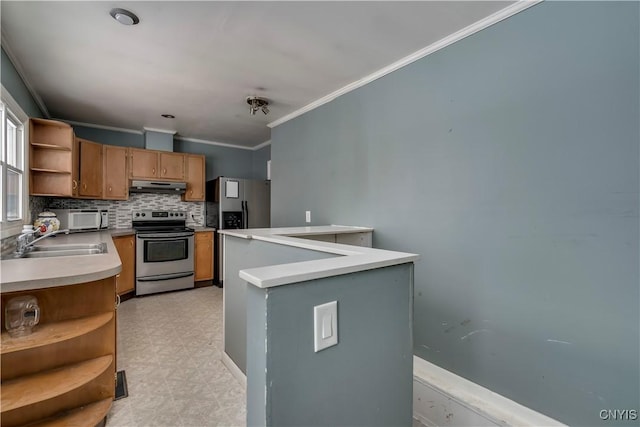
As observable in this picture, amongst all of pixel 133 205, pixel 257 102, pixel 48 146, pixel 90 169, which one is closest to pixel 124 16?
pixel 257 102

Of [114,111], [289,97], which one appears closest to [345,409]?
[289,97]

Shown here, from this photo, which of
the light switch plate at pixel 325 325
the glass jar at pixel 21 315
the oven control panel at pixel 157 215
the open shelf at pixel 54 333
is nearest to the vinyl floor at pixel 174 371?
the open shelf at pixel 54 333

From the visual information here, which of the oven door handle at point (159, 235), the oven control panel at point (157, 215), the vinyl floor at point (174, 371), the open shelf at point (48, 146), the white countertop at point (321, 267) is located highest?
the open shelf at point (48, 146)

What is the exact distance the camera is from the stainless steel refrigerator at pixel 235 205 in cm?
465

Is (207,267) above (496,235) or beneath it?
beneath

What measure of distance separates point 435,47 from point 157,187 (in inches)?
159

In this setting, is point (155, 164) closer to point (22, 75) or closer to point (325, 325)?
point (22, 75)

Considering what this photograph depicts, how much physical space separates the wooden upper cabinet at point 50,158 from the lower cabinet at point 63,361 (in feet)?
7.26

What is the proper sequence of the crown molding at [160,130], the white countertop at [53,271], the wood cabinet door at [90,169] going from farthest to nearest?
the crown molding at [160,130], the wood cabinet door at [90,169], the white countertop at [53,271]

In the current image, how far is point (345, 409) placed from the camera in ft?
2.91

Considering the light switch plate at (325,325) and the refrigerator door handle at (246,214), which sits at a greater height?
the refrigerator door handle at (246,214)

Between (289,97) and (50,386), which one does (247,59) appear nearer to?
(289,97)

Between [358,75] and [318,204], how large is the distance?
1.33m

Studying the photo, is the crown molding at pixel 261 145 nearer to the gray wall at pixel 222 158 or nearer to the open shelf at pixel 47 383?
the gray wall at pixel 222 158
